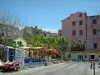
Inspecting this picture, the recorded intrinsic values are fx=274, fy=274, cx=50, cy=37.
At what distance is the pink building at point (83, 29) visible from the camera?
3484 inches

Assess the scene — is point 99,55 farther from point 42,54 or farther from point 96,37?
point 42,54

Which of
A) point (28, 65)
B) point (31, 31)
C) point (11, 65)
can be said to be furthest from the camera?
point (31, 31)

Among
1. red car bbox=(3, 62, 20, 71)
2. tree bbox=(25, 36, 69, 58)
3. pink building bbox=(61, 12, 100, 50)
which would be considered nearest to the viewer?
red car bbox=(3, 62, 20, 71)

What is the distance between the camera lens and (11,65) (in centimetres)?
3152

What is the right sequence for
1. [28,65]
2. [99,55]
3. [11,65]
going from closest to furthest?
[11,65] < [28,65] < [99,55]

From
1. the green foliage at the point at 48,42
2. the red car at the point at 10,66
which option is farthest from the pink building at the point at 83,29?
the red car at the point at 10,66

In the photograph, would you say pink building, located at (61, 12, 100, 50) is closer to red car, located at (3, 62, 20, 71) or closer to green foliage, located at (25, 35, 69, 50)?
green foliage, located at (25, 35, 69, 50)

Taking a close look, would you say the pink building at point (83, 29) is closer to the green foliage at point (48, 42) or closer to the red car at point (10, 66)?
the green foliage at point (48, 42)

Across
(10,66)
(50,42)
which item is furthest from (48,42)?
(10,66)

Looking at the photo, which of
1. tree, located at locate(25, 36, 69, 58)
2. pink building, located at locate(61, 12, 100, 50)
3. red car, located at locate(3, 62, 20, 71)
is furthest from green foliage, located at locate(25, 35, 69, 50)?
red car, located at locate(3, 62, 20, 71)

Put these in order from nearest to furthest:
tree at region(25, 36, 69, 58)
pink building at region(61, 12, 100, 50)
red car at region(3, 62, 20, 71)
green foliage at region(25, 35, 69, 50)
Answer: red car at region(3, 62, 20, 71), green foliage at region(25, 35, 69, 50), tree at region(25, 36, 69, 58), pink building at region(61, 12, 100, 50)

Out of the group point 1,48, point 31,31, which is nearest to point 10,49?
point 1,48

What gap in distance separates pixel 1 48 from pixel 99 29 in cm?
5590

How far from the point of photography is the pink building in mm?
88500
